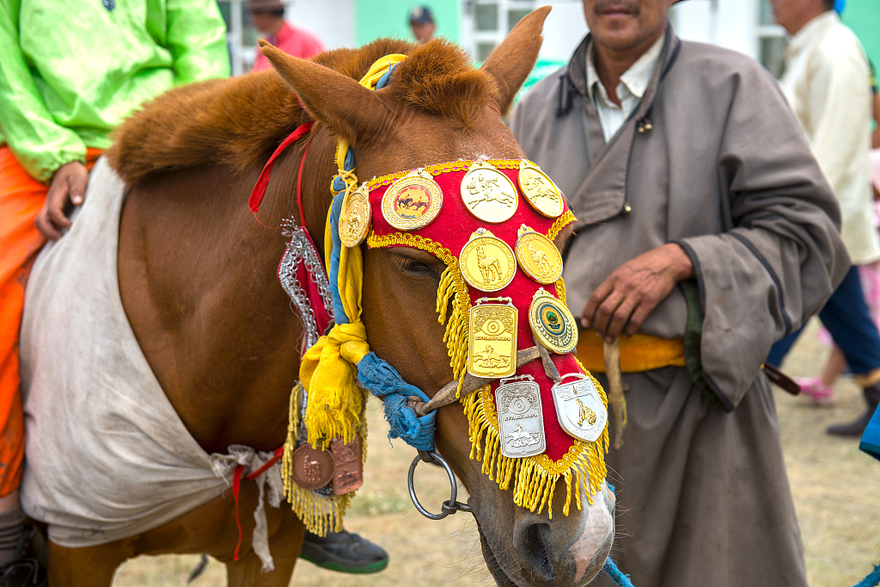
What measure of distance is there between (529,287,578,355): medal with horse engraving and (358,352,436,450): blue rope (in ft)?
0.94

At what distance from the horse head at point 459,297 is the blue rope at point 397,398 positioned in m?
0.02

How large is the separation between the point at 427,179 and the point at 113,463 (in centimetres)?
120

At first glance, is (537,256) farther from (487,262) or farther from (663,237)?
(663,237)

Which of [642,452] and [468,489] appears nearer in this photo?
[468,489]

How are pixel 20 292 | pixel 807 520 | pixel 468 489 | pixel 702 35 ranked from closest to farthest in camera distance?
pixel 468 489, pixel 20 292, pixel 807 520, pixel 702 35

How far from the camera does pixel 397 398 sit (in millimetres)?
1543

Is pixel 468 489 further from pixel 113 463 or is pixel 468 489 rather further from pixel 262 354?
pixel 113 463

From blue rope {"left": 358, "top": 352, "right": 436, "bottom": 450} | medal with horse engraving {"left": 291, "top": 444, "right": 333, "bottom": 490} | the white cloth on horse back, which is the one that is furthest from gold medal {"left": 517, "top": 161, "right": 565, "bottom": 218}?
the white cloth on horse back

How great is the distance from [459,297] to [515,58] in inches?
30.5

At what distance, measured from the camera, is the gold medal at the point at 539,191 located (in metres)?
1.51

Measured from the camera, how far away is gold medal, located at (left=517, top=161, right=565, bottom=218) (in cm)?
151

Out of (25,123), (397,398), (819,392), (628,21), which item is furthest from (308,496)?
(819,392)

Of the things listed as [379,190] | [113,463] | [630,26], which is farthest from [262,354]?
[630,26]

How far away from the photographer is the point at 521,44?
75.0 inches
